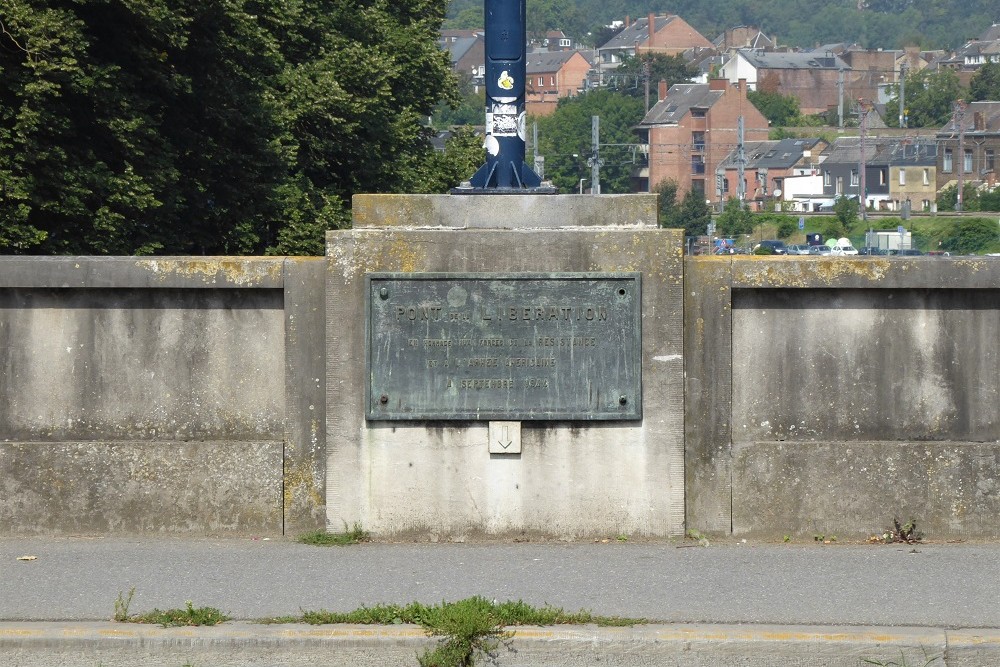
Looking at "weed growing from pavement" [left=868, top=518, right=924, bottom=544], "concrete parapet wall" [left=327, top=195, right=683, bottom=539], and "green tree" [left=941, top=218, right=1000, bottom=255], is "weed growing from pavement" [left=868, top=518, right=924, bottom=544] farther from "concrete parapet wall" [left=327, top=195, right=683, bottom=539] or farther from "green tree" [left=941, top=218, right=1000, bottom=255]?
"green tree" [left=941, top=218, right=1000, bottom=255]

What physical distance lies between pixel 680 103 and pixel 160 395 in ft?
558

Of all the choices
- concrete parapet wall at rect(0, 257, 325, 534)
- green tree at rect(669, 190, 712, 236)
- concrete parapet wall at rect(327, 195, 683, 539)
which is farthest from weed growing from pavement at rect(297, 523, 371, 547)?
green tree at rect(669, 190, 712, 236)

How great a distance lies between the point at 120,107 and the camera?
22172mm

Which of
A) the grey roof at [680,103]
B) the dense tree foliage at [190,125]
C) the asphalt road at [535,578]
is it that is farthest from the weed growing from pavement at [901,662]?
the grey roof at [680,103]

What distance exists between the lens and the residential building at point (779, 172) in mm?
153250

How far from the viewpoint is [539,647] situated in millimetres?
6977

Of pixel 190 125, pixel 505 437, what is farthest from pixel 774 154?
pixel 505 437

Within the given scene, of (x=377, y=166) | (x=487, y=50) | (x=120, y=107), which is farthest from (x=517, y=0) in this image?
(x=377, y=166)

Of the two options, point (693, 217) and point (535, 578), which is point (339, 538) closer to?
point (535, 578)

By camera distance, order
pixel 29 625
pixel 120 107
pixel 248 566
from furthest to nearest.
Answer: pixel 120 107, pixel 248 566, pixel 29 625

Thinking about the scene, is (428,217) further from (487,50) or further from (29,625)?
(29,625)

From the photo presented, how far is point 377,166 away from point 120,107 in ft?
44.1

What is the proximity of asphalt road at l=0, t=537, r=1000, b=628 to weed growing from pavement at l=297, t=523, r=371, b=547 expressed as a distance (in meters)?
0.09

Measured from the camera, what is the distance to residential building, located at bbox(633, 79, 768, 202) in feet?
557
